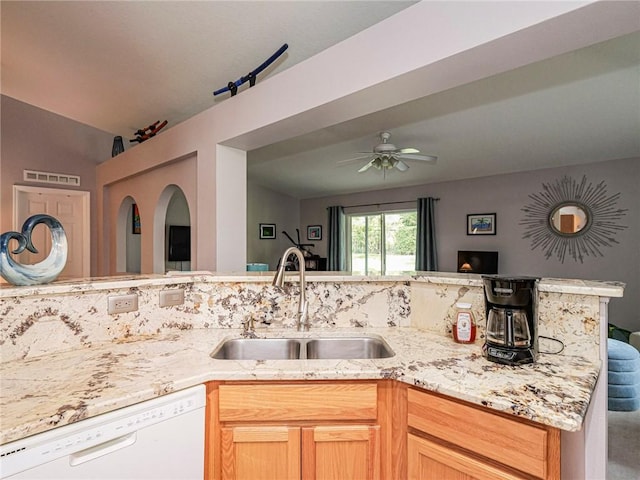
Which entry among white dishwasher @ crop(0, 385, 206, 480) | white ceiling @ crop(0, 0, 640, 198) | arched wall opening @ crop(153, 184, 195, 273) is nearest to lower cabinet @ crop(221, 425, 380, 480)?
white dishwasher @ crop(0, 385, 206, 480)

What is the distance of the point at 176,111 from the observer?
3875mm

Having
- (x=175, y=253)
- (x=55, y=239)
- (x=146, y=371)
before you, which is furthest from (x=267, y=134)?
(x=175, y=253)

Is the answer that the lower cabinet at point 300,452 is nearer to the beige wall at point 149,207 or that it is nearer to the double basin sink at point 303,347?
the double basin sink at point 303,347

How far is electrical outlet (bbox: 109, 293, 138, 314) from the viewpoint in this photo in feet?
5.18

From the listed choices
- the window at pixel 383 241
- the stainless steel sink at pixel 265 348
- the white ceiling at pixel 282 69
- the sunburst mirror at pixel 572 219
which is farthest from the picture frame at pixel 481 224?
the stainless steel sink at pixel 265 348

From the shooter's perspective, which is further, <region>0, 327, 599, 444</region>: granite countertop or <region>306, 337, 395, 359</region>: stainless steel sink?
<region>306, 337, 395, 359</region>: stainless steel sink

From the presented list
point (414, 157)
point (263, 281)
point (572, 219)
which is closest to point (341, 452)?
point (263, 281)

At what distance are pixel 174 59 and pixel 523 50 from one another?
8.42 ft

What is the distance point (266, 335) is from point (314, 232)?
6223mm

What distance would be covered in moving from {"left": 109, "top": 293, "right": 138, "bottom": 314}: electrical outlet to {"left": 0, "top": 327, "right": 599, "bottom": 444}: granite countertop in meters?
0.15

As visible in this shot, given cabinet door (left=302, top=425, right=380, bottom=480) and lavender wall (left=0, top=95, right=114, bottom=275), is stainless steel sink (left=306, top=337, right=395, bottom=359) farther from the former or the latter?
lavender wall (left=0, top=95, right=114, bottom=275)

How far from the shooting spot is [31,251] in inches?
52.6

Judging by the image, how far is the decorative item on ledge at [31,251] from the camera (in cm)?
132

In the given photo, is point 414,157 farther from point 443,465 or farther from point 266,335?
point 443,465
